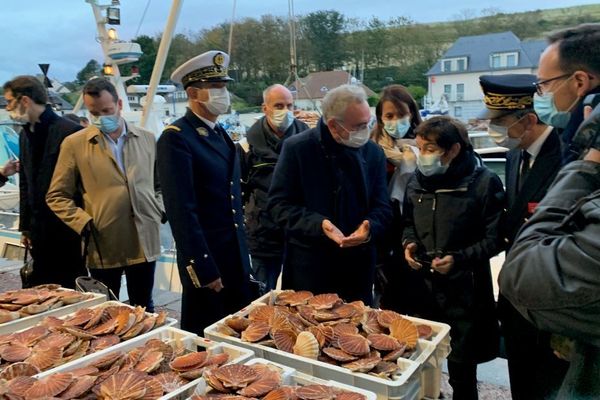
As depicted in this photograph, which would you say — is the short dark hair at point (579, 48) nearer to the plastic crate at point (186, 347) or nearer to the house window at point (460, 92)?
the plastic crate at point (186, 347)

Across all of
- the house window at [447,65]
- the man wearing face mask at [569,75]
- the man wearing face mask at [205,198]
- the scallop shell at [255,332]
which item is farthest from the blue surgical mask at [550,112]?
the house window at [447,65]

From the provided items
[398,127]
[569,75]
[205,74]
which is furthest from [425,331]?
[205,74]

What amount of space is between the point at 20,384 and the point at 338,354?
3.13 feet

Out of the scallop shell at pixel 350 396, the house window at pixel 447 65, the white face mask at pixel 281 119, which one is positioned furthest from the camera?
the house window at pixel 447 65

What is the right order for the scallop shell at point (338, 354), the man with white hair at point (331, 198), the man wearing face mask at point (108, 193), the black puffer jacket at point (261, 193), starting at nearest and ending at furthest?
the scallop shell at point (338, 354) → the man with white hair at point (331, 198) → the man wearing face mask at point (108, 193) → the black puffer jacket at point (261, 193)

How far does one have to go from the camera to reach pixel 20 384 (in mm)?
1333

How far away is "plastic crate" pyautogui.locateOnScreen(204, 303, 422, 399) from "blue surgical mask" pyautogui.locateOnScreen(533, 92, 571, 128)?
93 cm

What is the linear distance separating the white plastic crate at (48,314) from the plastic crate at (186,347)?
1.88 feet

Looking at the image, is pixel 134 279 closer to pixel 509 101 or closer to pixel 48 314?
pixel 48 314

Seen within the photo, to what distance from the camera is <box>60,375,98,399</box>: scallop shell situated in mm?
1297

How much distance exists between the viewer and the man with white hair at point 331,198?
2.29 meters

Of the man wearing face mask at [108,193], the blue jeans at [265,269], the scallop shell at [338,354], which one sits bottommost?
the blue jeans at [265,269]

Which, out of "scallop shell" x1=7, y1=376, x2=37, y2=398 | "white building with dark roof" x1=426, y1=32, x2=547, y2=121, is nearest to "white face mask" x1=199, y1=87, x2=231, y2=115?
"scallop shell" x1=7, y1=376, x2=37, y2=398

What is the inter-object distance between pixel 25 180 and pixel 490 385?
3.31 meters
